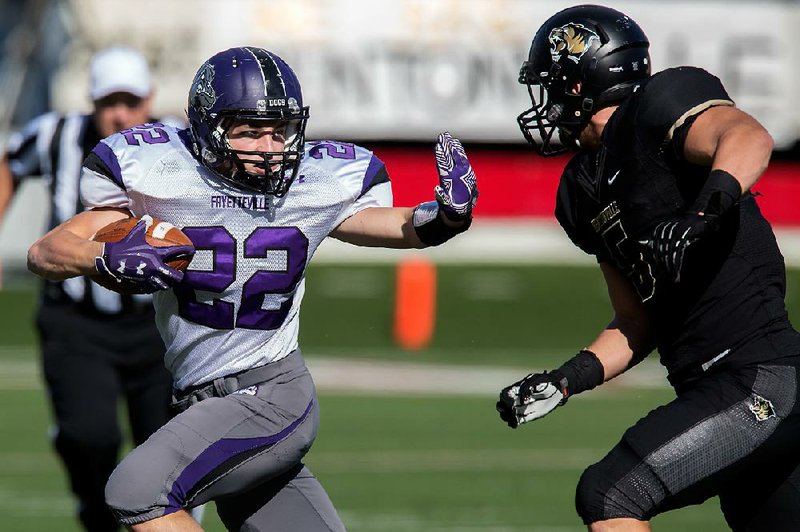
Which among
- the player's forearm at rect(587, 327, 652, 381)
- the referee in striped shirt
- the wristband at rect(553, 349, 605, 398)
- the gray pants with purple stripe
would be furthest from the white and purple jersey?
the referee in striped shirt

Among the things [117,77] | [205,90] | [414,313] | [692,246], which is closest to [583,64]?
[692,246]

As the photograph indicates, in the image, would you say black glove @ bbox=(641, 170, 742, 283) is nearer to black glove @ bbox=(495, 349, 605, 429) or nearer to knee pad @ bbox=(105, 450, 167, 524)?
black glove @ bbox=(495, 349, 605, 429)

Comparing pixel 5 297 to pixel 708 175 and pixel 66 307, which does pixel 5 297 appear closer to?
pixel 66 307

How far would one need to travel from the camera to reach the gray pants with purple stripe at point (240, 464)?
3.62 metres

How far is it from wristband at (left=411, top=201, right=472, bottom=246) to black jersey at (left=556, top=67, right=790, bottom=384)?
0.42 metres

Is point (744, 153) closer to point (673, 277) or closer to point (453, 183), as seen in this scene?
point (673, 277)

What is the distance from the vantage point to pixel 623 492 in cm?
361

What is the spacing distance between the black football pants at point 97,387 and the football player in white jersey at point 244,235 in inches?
63.6

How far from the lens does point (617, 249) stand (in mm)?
3967

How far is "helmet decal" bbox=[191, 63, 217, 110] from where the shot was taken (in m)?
4.02

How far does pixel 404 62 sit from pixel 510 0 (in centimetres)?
167

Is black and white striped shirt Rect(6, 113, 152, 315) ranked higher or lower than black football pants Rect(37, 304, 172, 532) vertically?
higher

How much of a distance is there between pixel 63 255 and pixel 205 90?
61cm

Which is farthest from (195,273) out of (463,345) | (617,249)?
(463,345)
